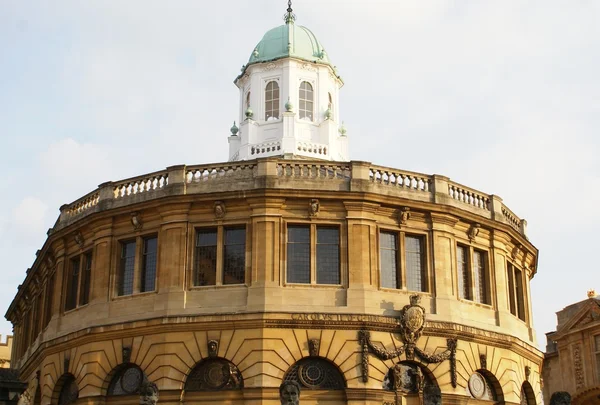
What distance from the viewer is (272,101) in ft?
185

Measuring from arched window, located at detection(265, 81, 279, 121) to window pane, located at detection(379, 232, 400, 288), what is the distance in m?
20.2

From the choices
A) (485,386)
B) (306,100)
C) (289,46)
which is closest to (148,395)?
(485,386)

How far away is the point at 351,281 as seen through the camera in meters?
35.8

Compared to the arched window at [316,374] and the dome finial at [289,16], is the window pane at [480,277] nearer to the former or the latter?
the arched window at [316,374]

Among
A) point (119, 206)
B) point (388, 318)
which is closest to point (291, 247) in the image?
point (388, 318)

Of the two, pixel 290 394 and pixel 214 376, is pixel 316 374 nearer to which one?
pixel 214 376

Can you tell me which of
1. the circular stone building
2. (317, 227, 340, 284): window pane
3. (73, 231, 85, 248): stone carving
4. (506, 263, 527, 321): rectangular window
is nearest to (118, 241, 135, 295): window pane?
the circular stone building

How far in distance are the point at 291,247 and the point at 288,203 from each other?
1.69 metres

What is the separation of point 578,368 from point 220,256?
34.7 m

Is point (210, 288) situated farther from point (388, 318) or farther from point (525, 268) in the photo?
point (525, 268)

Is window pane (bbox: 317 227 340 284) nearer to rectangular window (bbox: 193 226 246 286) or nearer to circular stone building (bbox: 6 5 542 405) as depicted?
circular stone building (bbox: 6 5 542 405)

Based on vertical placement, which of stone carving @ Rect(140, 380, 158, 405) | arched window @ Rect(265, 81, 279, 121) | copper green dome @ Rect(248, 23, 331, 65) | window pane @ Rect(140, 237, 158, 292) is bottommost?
stone carving @ Rect(140, 380, 158, 405)

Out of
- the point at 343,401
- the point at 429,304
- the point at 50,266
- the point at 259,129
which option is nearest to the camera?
the point at 343,401

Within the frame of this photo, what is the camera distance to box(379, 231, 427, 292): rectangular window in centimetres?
3681
